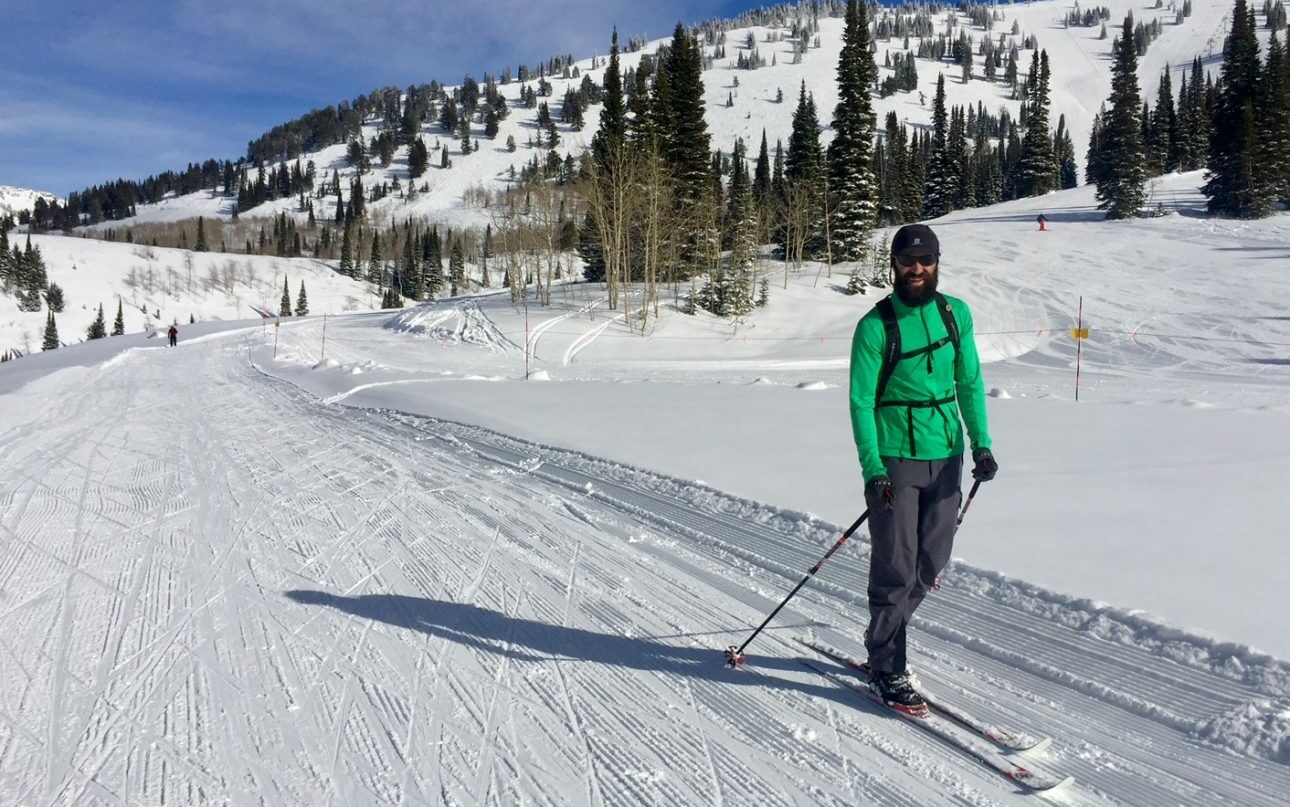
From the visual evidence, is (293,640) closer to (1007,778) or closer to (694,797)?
(694,797)

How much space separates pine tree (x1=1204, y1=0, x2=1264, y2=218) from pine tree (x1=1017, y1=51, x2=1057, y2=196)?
440 inches

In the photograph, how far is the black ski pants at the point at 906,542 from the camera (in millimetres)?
3020

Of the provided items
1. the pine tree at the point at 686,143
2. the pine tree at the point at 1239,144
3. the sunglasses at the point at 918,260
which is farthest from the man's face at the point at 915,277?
the pine tree at the point at 1239,144

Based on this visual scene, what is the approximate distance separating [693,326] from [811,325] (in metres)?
5.37

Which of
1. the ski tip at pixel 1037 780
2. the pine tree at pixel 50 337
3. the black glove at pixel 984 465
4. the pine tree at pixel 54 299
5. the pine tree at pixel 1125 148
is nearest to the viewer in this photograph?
the ski tip at pixel 1037 780

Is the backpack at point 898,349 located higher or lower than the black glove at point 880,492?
higher

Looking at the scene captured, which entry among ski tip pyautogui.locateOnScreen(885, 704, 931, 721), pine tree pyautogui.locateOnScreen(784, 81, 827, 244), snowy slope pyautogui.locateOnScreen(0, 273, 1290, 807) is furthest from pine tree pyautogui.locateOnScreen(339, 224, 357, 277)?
ski tip pyautogui.locateOnScreen(885, 704, 931, 721)

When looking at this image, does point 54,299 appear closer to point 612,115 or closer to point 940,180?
point 612,115

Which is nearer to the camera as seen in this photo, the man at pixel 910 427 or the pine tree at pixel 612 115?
the man at pixel 910 427

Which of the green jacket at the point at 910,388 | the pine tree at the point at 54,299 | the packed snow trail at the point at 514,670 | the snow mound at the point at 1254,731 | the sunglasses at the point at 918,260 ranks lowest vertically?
the packed snow trail at the point at 514,670

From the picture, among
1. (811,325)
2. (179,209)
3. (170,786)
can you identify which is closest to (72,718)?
(170,786)

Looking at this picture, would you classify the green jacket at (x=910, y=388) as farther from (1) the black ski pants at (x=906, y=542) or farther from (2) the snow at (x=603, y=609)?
(2) the snow at (x=603, y=609)

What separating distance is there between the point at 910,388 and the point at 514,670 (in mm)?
2284

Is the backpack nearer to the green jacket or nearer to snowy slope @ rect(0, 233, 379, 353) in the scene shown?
the green jacket
